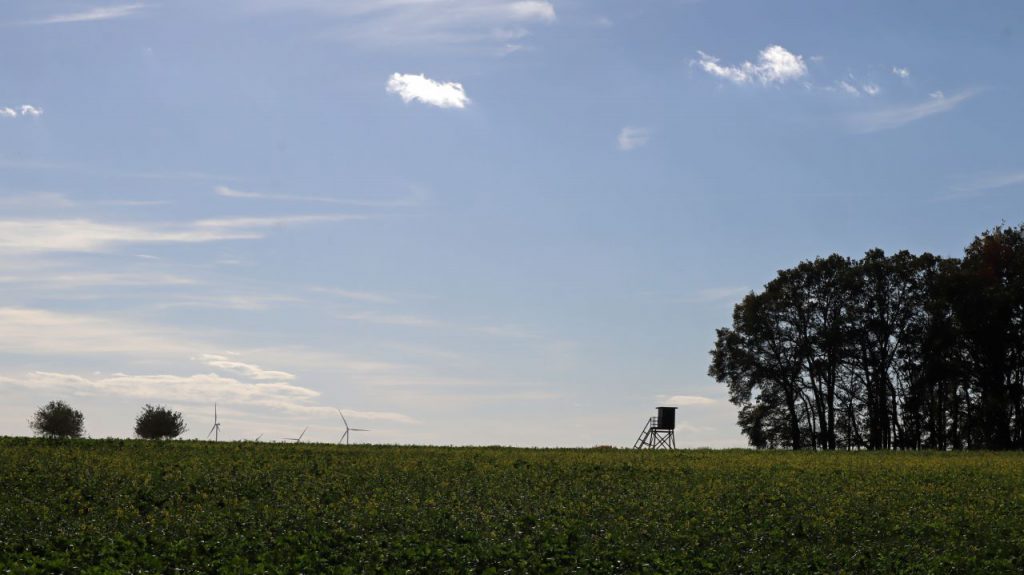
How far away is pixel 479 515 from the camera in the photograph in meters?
34.8

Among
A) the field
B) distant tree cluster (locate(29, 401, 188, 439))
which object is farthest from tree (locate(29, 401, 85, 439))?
the field

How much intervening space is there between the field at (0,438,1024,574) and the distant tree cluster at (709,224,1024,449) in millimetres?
29011

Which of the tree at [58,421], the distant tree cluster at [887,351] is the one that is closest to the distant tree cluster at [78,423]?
the tree at [58,421]

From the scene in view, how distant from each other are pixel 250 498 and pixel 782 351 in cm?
5627

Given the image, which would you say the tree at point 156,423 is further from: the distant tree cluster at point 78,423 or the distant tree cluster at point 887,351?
the distant tree cluster at point 887,351

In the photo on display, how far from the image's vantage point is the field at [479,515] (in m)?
29.5

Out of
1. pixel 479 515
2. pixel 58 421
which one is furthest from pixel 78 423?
pixel 479 515

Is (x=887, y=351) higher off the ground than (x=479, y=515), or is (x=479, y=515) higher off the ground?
(x=887, y=351)

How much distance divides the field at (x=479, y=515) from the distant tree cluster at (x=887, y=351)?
2901 centimetres

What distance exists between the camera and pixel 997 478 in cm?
4809

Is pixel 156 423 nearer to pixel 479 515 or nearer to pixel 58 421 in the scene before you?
pixel 58 421

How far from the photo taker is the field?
2955 cm

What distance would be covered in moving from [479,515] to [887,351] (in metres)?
56.4

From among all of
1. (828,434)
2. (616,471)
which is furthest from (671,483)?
(828,434)
